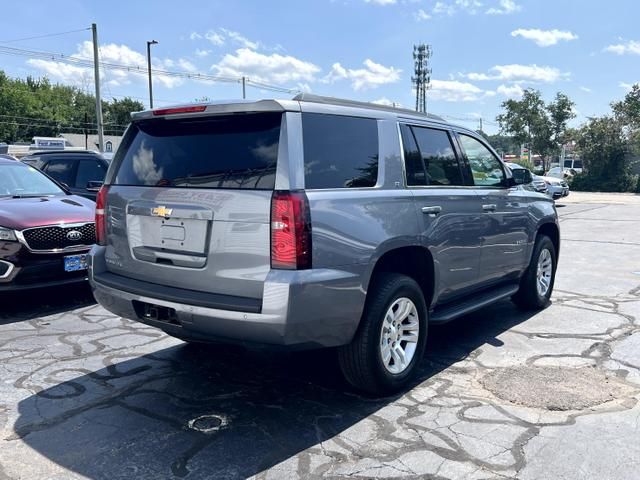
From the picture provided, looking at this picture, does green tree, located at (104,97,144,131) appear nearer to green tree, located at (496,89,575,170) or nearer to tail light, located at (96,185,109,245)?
green tree, located at (496,89,575,170)

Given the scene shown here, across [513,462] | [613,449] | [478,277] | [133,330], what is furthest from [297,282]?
[133,330]

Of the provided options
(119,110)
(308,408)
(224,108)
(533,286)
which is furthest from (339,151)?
(119,110)

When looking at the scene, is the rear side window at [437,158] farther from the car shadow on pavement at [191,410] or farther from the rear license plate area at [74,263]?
the rear license plate area at [74,263]

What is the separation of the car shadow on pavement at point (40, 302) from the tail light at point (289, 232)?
3.89 metres

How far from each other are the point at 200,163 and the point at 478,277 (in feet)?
8.90

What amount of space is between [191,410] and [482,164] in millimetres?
3419

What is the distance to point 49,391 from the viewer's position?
13.4 feet

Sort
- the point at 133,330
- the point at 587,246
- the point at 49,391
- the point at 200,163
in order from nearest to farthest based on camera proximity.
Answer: the point at 200,163 < the point at 49,391 < the point at 133,330 < the point at 587,246

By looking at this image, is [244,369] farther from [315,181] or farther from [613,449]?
[613,449]

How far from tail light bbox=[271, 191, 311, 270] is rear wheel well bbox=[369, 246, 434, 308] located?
0.78 m

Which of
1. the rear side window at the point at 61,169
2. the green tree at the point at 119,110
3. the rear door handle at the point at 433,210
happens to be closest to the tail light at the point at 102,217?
the rear door handle at the point at 433,210

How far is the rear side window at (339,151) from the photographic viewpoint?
348 cm

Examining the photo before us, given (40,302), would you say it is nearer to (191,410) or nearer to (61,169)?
(191,410)

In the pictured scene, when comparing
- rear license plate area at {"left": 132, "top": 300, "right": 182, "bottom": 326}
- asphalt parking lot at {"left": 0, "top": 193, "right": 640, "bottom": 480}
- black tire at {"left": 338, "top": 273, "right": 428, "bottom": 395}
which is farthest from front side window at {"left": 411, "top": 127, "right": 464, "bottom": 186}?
rear license plate area at {"left": 132, "top": 300, "right": 182, "bottom": 326}
